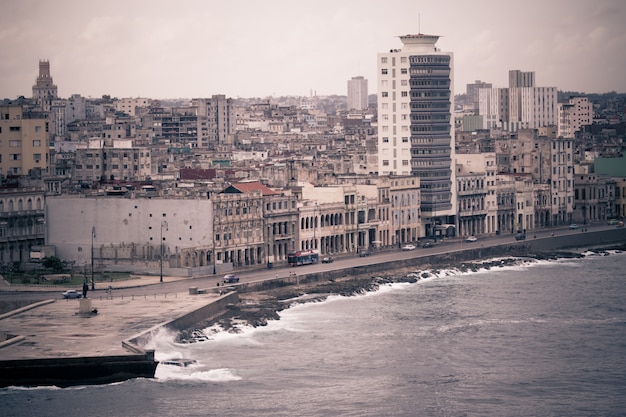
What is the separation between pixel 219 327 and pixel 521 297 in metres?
30.0

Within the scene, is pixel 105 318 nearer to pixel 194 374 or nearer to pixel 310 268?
pixel 194 374

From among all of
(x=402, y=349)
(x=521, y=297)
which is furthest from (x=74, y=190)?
(x=402, y=349)

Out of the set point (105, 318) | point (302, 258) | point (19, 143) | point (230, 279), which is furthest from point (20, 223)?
point (105, 318)

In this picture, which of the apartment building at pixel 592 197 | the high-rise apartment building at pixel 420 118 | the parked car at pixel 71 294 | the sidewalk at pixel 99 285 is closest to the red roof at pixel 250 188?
the sidewalk at pixel 99 285

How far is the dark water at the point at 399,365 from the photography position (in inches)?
3031

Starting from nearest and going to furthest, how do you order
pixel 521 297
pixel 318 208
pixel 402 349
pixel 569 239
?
pixel 402 349
pixel 521 297
pixel 318 208
pixel 569 239

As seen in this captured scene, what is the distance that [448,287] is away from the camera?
12300 centimetres

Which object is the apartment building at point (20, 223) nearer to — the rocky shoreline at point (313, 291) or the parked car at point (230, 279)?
the parked car at point (230, 279)

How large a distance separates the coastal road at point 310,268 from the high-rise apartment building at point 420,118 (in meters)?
5.44

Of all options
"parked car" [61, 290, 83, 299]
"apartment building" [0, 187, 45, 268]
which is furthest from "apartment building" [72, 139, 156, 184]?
"parked car" [61, 290, 83, 299]

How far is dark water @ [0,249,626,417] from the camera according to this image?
77.0 metres

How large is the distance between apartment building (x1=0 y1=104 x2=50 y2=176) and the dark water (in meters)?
39.2

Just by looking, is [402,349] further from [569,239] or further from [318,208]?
[569,239]

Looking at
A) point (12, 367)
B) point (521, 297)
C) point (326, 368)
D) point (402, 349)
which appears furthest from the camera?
point (521, 297)
